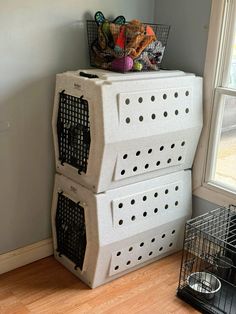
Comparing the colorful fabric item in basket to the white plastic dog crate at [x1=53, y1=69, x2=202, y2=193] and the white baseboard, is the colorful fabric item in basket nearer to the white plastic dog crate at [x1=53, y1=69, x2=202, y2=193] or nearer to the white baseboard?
the white plastic dog crate at [x1=53, y1=69, x2=202, y2=193]

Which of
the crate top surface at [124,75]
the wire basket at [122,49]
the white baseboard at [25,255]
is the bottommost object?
the white baseboard at [25,255]

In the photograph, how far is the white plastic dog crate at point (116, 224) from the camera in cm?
211

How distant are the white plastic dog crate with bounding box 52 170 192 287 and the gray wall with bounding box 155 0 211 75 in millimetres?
678

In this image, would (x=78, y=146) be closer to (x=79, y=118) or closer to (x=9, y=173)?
(x=79, y=118)

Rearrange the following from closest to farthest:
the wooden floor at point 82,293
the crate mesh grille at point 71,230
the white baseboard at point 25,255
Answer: the wooden floor at point 82,293, the crate mesh grille at point 71,230, the white baseboard at point 25,255

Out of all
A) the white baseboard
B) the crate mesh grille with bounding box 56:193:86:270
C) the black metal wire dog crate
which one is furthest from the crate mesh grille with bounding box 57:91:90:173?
the black metal wire dog crate

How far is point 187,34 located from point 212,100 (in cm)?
43

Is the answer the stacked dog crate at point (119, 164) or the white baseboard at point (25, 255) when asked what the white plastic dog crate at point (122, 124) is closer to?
the stacked dog crate at point (119, 164)

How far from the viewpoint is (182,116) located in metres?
2.24

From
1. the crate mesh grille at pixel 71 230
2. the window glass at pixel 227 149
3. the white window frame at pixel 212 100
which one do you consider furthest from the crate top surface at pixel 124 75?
the crate mesh grille at pixel 71 230

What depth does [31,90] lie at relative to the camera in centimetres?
215

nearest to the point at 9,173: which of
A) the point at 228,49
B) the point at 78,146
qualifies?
the point at 78,146

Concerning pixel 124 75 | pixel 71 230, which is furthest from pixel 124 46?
pixel 71 230

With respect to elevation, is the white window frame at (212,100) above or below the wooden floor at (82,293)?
above
